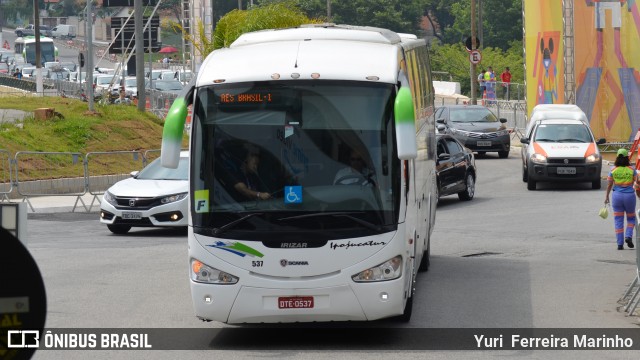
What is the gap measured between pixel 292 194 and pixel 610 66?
32416 millimetres

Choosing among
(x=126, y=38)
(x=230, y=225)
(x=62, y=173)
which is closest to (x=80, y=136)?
(x=62, y=173)

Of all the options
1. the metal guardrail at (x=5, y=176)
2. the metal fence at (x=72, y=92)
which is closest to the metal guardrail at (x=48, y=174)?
the metal guardrail at (x=5, y=176)

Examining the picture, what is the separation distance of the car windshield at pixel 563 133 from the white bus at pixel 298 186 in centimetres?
2025

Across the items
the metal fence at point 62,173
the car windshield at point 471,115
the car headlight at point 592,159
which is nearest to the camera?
the metal fence at point 62,173

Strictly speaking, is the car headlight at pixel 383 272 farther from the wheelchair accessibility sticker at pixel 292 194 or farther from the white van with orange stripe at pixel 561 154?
the white van with orange stripe at pixel 561 154

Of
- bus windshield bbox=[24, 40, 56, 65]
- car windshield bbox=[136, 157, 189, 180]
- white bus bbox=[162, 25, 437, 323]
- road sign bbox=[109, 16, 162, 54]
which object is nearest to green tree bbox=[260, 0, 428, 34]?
bus windshield bbox=[24, 40, 56, 65]

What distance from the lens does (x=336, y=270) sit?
33.7 ft

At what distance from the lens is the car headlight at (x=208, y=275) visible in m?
10.3

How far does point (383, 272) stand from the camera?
10.4m

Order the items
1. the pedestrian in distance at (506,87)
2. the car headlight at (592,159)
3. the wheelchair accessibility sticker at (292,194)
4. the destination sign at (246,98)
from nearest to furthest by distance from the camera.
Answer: the wheelchair accessibility sticker at (292,194)
the destination sign at (246,98)
the car headlight at (592,159)
the pedestrian in distance at (506,87)

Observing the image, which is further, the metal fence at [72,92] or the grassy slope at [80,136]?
the metal fence at [72,92]

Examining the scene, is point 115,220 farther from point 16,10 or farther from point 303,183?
point 16,10

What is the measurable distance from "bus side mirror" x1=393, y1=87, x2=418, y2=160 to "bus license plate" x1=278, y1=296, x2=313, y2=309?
1431 millimetres

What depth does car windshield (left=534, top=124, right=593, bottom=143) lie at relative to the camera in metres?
30.7
